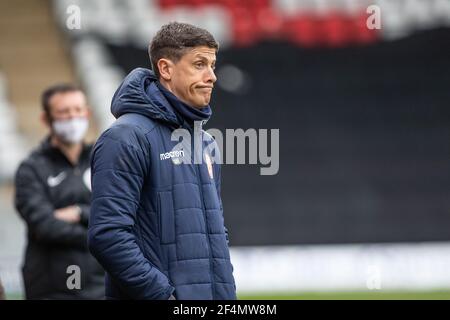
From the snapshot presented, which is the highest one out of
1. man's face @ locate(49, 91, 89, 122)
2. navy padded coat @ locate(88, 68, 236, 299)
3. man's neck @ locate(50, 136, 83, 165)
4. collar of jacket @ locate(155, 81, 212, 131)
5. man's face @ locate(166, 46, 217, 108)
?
man's face @ locate(49, 91, 89, 122)

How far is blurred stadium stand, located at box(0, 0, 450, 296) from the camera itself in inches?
525

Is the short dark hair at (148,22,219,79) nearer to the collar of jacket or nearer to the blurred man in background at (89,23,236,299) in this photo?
the blurred man in background at (89,23,236,299)

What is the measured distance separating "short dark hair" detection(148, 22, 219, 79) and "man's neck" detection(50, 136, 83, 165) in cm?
168

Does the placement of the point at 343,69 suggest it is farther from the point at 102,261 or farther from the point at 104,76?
the point at 102,261

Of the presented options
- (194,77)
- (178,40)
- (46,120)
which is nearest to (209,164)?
(194,77)

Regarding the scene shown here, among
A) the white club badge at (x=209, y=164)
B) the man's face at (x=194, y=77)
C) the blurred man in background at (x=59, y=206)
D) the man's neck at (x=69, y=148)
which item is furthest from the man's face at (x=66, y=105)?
the man's face at (x=194, y=77)

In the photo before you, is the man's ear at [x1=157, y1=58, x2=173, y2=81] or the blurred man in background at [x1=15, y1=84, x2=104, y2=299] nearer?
the man's ear at [x1=157, y1=58, x2=173, y2=81]

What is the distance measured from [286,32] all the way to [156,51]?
34.6ft

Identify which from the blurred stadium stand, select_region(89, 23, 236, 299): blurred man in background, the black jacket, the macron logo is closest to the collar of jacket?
select_region(89, 23, 236, 299): blurred man in background

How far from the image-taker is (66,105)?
17.3 ft

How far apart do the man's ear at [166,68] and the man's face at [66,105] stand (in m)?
1.68

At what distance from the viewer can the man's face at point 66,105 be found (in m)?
5.24

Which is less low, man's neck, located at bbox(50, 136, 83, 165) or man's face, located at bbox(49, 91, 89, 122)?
man's face, located at bbox(49, 91, 89, 122)

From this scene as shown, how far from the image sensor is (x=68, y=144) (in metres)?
5.19
